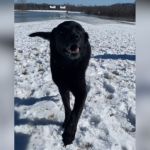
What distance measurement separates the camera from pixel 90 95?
335 centimetres

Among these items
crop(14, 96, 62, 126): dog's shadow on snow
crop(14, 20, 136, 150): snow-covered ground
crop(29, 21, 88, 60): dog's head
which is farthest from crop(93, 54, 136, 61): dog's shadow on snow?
crop(14, 96, 62, 126): dog's shadow on snow

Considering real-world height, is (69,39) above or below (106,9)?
below

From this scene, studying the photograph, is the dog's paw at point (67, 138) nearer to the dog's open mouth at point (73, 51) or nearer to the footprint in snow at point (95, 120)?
the footprint in snow at point (95, 120)

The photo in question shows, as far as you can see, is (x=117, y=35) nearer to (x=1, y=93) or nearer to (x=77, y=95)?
(x=77, y=95)

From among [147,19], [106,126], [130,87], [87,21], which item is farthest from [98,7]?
[106,126]

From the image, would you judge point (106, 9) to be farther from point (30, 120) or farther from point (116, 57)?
point (30, 120)

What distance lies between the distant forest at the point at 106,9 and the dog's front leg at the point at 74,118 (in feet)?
1.55

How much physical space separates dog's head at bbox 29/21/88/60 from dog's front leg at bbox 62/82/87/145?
0.75ft

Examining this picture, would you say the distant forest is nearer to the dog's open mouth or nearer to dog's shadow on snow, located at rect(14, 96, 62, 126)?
the dog's open mouth

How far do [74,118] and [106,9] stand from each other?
0.74m

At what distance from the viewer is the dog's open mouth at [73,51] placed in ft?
10.6

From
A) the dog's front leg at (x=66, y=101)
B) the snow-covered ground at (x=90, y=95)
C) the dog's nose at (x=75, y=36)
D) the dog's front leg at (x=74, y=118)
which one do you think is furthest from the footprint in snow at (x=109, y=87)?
the dog's nose at (x=75, y=36)

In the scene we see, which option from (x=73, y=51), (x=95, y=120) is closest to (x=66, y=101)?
(x=95, y=120)

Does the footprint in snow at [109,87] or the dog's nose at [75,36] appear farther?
the footprint in snow at [109,87]
